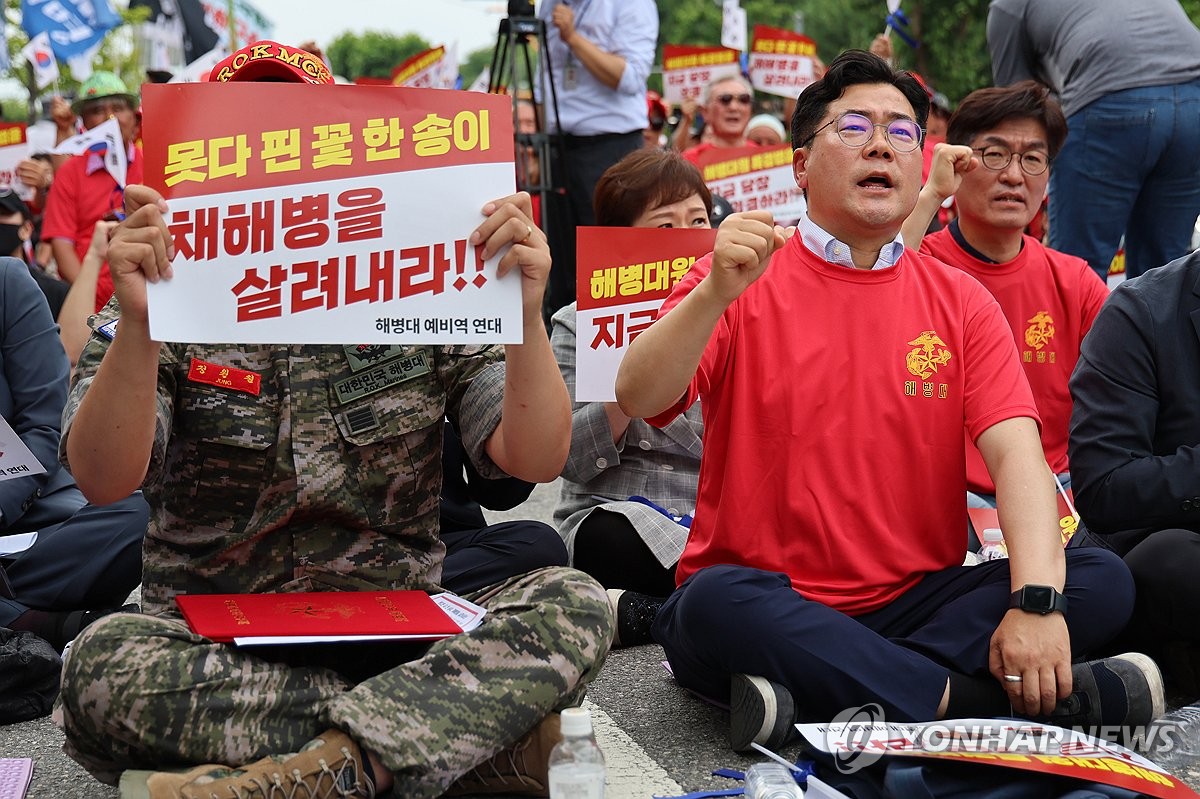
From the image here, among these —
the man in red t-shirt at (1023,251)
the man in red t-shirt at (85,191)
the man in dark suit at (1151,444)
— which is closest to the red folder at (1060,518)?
the man in red t-shirt at (1023,251)

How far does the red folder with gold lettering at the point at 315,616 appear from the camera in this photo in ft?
8.54

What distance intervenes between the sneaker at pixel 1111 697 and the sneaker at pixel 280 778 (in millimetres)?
1402

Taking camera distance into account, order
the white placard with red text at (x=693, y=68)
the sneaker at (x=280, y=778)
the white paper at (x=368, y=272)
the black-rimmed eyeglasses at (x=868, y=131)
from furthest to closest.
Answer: the white placard with red text at (x=693, y=68)
the black-rimmed eyeglasses at (x=868, y=131)
the white paper at (x=368, y=272)
the sneaker at (x=280, y=778)

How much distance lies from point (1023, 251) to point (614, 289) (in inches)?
57.5

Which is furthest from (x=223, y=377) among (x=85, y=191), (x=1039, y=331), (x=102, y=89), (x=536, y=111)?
(x=102, y=89)

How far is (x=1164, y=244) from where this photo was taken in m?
5.90

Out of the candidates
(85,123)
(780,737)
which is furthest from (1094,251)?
(85,123)

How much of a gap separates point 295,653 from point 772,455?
1.09m

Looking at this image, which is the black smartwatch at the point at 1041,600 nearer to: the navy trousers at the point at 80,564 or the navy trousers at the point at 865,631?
the navy trousers at the point at 865,631

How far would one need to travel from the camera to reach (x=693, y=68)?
440 inches

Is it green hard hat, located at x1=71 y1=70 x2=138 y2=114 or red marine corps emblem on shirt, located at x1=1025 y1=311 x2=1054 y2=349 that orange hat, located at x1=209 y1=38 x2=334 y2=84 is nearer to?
red marine corps emblem on shirt, located at x1=1025 y1=311 x2=1054 y2=349

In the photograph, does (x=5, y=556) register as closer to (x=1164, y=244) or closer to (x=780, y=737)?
(x=780, y=737)

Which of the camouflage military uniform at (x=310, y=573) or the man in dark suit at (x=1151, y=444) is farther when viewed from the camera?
the man in dark suit at (x=1151, y=444)

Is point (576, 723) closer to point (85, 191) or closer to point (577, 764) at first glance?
point (577, 764)
